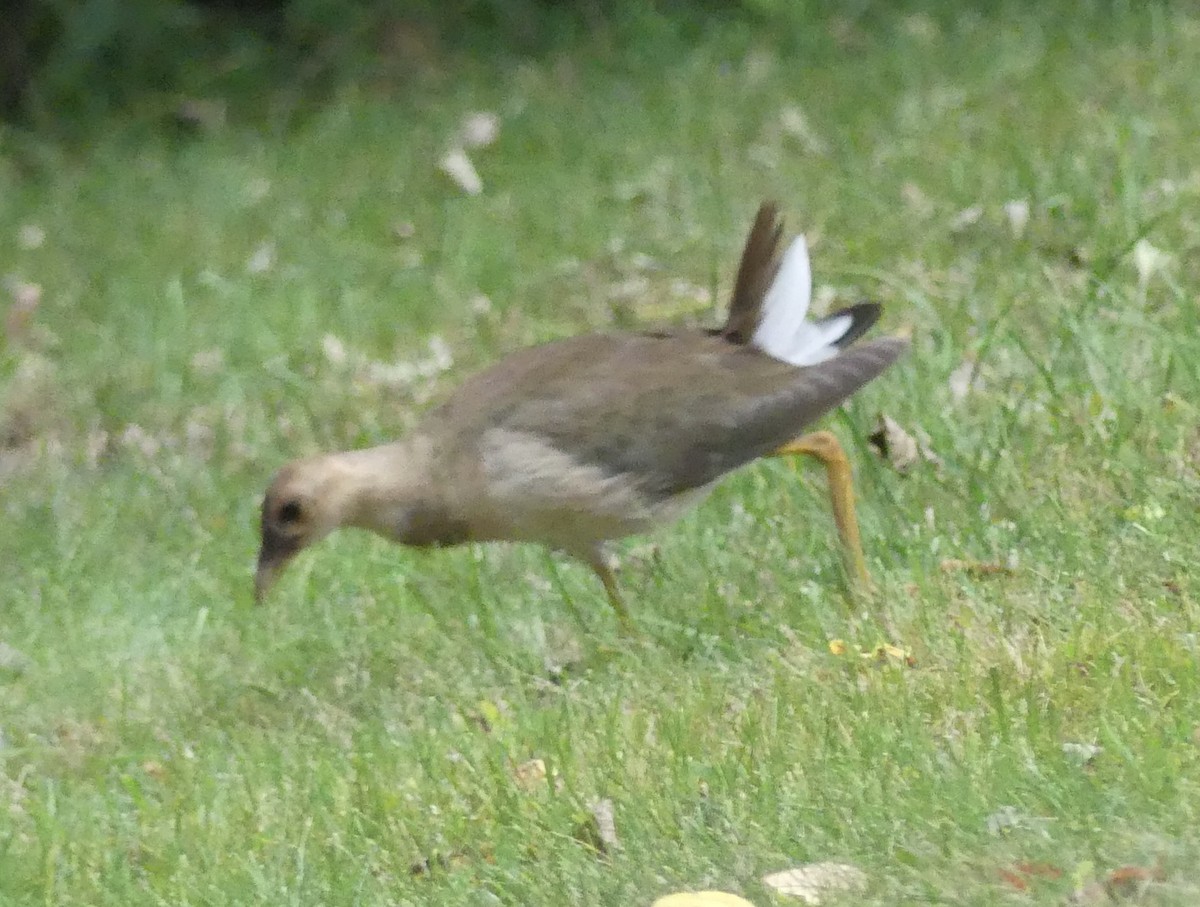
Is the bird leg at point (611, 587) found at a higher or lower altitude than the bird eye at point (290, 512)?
higher

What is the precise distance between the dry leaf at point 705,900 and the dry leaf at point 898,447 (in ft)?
7.27

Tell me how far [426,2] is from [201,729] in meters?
7.11

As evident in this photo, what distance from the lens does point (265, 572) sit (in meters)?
5.08

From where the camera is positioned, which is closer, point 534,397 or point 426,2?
point 534,397

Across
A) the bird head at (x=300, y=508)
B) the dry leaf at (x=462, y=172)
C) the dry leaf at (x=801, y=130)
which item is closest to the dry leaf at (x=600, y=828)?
the bird head at (x=300, y=508)

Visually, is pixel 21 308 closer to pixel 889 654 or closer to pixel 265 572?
pixel 265 572

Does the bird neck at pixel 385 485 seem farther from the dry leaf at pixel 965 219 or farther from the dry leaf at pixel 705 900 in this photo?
the dry leaf at pixel 965 219

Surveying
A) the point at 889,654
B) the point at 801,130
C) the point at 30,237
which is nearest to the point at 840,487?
the point at 889,654

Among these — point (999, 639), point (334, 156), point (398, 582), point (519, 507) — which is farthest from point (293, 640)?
point (334, 156)

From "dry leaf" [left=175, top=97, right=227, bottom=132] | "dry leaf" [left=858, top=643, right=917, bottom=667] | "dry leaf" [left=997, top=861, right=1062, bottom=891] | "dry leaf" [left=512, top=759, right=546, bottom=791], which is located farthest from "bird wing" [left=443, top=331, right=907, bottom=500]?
"dry leaf" [left=175, top=97, right=227, bottom=132]

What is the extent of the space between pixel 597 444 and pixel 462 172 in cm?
419

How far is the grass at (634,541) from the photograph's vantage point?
10.9 feet

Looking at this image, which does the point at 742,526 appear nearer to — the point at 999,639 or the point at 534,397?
the point at 534,397

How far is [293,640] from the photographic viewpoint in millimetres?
5062
